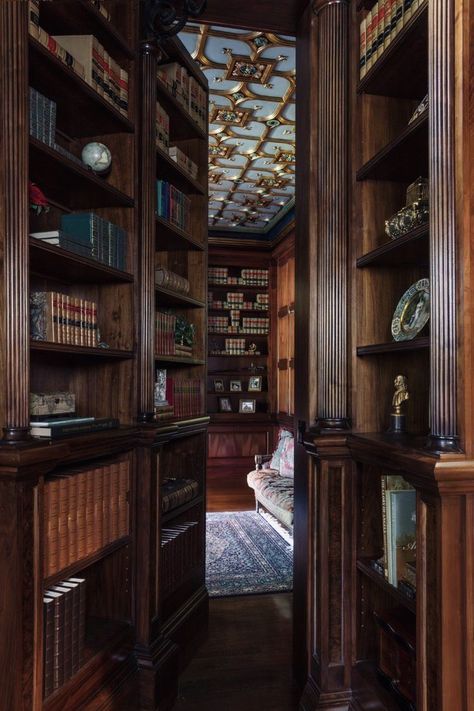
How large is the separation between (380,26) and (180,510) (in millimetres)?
2235

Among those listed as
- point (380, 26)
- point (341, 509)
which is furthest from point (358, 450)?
point (380, 26)

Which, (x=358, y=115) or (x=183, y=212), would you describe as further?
(x=183, y=212)

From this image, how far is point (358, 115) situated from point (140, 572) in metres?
1.96

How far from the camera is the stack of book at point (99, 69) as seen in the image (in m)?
2.04

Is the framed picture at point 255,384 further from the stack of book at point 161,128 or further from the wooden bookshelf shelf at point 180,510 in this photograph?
the stack of book at point 161,128

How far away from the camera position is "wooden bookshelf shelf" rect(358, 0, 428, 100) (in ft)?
5.29

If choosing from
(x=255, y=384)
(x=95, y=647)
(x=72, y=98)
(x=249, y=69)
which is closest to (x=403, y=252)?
(x=72, y=98)

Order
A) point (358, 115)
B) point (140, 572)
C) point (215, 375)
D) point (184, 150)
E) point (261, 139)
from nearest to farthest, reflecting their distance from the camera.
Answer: point (358, 115)
point (140, 572)
point (184, 150)
point (261, 139)
point (215, 375)

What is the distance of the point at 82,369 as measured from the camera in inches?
93.6

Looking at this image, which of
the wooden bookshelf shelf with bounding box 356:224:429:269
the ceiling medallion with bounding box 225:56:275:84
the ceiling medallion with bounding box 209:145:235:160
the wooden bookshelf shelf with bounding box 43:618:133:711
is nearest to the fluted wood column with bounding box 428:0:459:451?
the wooden bookshelf shelf with bounding box 356:224:429:269

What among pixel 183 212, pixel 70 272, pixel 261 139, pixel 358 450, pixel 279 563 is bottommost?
pixel 279 563

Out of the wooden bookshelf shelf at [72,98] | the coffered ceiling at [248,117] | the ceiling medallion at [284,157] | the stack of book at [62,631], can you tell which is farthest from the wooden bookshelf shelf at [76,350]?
the ceiling medallion at [284,157]

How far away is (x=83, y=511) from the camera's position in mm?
1937

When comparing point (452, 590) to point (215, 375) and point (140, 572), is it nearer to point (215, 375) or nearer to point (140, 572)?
point (140, 572)
